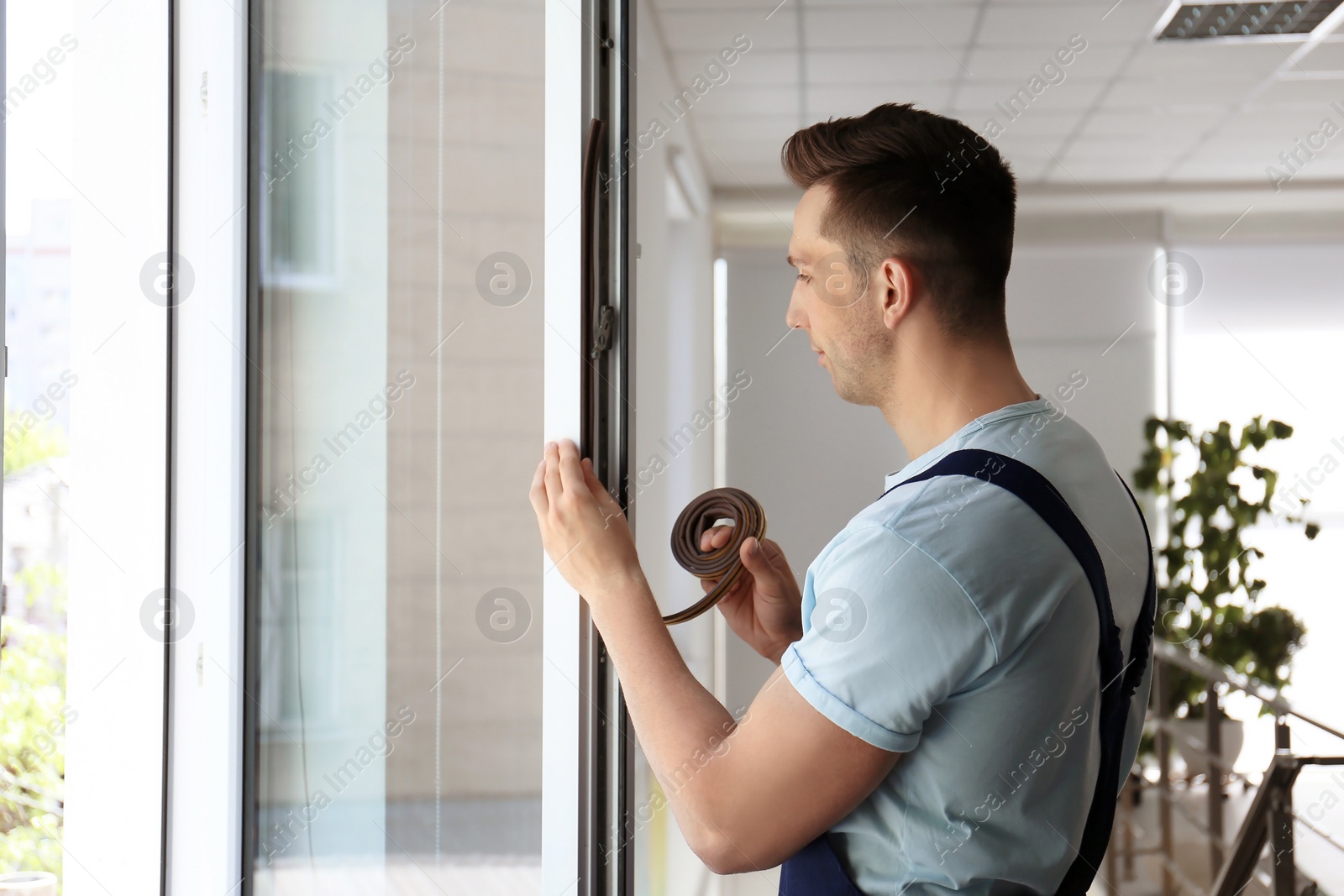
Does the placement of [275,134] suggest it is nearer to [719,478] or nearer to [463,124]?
[463,124]

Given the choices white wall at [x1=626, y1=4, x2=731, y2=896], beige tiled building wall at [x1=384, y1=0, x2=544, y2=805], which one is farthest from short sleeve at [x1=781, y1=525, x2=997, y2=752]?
white wall at [x1=626, y1=4, x2=731, y2=896]

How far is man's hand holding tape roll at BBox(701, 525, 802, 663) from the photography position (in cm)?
99

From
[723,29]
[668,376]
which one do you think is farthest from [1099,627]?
[723,29]

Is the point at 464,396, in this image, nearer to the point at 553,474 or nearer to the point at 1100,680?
the point at 553,474

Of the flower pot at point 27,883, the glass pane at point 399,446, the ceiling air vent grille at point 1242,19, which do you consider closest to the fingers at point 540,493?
the glass pane at point 399,446

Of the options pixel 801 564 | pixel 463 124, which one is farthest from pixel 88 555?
pixel 801 564

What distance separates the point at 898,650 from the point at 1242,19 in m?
2.90

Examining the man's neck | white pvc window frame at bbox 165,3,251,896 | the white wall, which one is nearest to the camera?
the man's neck

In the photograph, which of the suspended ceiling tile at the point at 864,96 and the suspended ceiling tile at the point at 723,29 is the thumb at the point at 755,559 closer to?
the suspended ceiling tile at the point at 723,29

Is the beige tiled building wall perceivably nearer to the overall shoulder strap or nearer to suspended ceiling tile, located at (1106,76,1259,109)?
the overall shoulder strap

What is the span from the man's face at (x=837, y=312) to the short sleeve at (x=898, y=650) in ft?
0.77

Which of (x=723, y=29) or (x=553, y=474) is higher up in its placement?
(x=723, y=29)

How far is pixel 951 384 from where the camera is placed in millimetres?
828

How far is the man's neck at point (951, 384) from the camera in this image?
2.70ft
